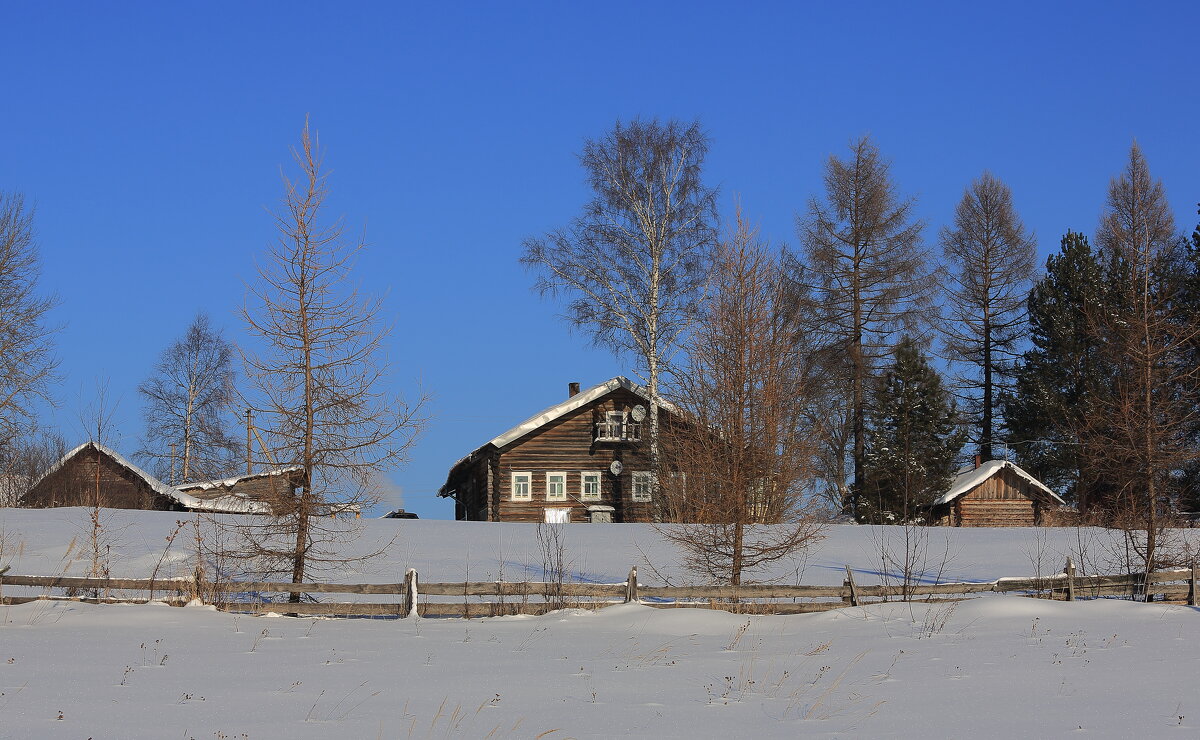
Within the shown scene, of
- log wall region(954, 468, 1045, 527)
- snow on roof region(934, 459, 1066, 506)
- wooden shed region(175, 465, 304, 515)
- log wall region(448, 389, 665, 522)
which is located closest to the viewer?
wooden shed region(175, 465, 304, 515)

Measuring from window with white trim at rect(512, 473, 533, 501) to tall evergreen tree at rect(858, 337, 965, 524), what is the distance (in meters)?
11.9

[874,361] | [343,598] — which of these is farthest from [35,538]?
[874,361]

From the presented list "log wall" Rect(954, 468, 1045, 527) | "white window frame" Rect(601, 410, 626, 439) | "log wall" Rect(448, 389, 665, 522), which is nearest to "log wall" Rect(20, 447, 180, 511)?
"log wall" Rect(448, 389, 665, 522)

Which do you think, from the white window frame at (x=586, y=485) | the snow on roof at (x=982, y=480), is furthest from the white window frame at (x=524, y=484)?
the snow on roof at (x=982, y=480)

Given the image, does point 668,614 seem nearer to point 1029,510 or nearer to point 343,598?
point 343,598

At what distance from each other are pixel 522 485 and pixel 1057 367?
2222cm

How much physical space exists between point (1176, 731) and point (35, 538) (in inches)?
915

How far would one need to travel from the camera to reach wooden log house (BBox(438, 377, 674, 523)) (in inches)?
1496

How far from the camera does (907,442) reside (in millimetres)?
38688

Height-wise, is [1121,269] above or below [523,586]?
above

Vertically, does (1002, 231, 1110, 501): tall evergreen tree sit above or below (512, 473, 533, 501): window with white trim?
above

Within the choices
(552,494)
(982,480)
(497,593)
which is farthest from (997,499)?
(497,593)

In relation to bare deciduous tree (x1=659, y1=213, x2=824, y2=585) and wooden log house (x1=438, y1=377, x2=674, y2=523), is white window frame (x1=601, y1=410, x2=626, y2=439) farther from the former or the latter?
bare deciduous tree (x1=659, y1=213, x2=824, y2=585)

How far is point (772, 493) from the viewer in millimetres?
17578
